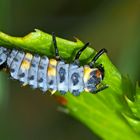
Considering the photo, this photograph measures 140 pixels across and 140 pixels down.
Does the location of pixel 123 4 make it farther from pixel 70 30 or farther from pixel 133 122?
pixel 133 122

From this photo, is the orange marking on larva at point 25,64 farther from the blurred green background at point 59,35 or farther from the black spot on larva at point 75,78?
the blurred green background at point 59,35

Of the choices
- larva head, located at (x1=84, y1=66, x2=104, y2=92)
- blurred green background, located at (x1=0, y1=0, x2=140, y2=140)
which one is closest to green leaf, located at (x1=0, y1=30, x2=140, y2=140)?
larva head, located at (x1=84, y1=66, x2=104, y2=92)

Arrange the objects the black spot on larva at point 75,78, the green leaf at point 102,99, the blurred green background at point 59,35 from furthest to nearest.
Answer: the blurred green background at point 59,35 → the black spot on larva at point 75,78 → the green leaf at point 102,99

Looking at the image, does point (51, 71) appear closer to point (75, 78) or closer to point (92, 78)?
point (75, 78)

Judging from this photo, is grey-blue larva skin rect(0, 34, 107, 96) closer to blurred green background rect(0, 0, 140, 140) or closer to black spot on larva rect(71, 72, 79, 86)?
black spot on larva rect(71, 72, 79, 86)

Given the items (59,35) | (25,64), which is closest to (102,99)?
(25,64)

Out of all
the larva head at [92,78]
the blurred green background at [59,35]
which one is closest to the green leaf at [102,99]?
the larva head at [92,78]
